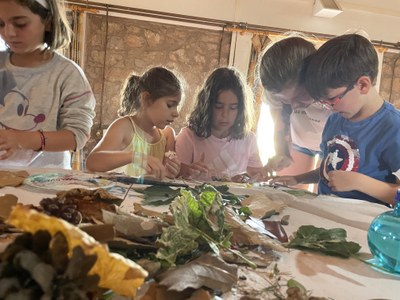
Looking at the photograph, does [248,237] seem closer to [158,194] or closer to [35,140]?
[158,194]

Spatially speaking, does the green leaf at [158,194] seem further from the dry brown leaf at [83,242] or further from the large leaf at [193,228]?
the dry brown leaf at [83,242]

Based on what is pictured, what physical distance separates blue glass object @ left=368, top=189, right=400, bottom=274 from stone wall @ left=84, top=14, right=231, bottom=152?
316cm

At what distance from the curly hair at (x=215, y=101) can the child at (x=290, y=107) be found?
4.3 inches

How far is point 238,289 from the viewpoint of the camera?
0.47 meters

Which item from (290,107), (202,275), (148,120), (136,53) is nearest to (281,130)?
(290,107)

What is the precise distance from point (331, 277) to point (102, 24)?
338 cm

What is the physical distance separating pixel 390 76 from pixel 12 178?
414 centimetres

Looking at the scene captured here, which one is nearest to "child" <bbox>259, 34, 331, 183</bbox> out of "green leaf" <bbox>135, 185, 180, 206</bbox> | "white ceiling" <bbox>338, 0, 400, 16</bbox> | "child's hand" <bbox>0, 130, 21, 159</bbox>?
"green leaf" <bbox>135, 185, 180, 206</bbox>

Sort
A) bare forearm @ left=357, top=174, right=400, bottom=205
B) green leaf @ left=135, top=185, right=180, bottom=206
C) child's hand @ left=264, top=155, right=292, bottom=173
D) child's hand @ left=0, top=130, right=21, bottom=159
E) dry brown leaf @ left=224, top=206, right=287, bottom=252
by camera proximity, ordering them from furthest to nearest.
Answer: child's hand @ left=264, top=155, right=292, bottom=173 → bare forearm @ left=357, top=174, right=400, bottom=205 → child's hand @ left=0, top=130, right=21, bottom=159 → green leaf @ left=135, top=185, right=180, bottom=206 → dry brown leaf @ left=224, top=206, right=287, bottom=252

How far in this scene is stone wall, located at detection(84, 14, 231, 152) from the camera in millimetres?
3514

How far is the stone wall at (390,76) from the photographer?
4082mm

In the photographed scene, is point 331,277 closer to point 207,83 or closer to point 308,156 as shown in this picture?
point 207,83

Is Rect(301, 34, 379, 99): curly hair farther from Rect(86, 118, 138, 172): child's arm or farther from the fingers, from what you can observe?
Rect(86, 118, 138, 172): child's arm

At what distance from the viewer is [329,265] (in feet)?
1.96
